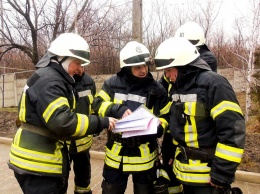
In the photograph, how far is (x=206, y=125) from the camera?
2.29m

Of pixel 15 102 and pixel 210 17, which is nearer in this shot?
pixel 210 17

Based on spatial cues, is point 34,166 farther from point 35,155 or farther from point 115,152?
point 115,152

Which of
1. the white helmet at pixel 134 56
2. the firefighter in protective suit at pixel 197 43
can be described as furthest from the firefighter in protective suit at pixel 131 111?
the firefighter in protective suit at pixel 197 43

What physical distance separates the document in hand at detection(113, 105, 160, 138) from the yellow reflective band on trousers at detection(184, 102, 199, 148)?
0.98ft

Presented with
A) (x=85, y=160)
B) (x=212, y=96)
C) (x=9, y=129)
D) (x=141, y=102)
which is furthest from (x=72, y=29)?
(x=212, y=96)

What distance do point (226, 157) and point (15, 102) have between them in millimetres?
13781

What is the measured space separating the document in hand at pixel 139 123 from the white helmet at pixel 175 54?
46 cm

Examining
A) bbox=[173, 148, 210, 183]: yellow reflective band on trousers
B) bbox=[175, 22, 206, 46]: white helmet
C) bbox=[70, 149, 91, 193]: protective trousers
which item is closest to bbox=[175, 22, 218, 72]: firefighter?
bbox=[175, 22, 206, 46]: white helmet

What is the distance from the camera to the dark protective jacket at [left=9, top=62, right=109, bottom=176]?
222 cm

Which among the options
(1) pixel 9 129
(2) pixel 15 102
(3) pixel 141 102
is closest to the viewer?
(3) pixel 141 102

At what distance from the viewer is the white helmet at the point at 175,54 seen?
94.4 inches

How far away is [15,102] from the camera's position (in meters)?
14.3

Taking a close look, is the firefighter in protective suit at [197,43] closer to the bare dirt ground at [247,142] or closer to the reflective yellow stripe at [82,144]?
the reflective yellow stripe at [82,144]

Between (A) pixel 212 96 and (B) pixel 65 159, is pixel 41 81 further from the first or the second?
(A) pixel 212 96
